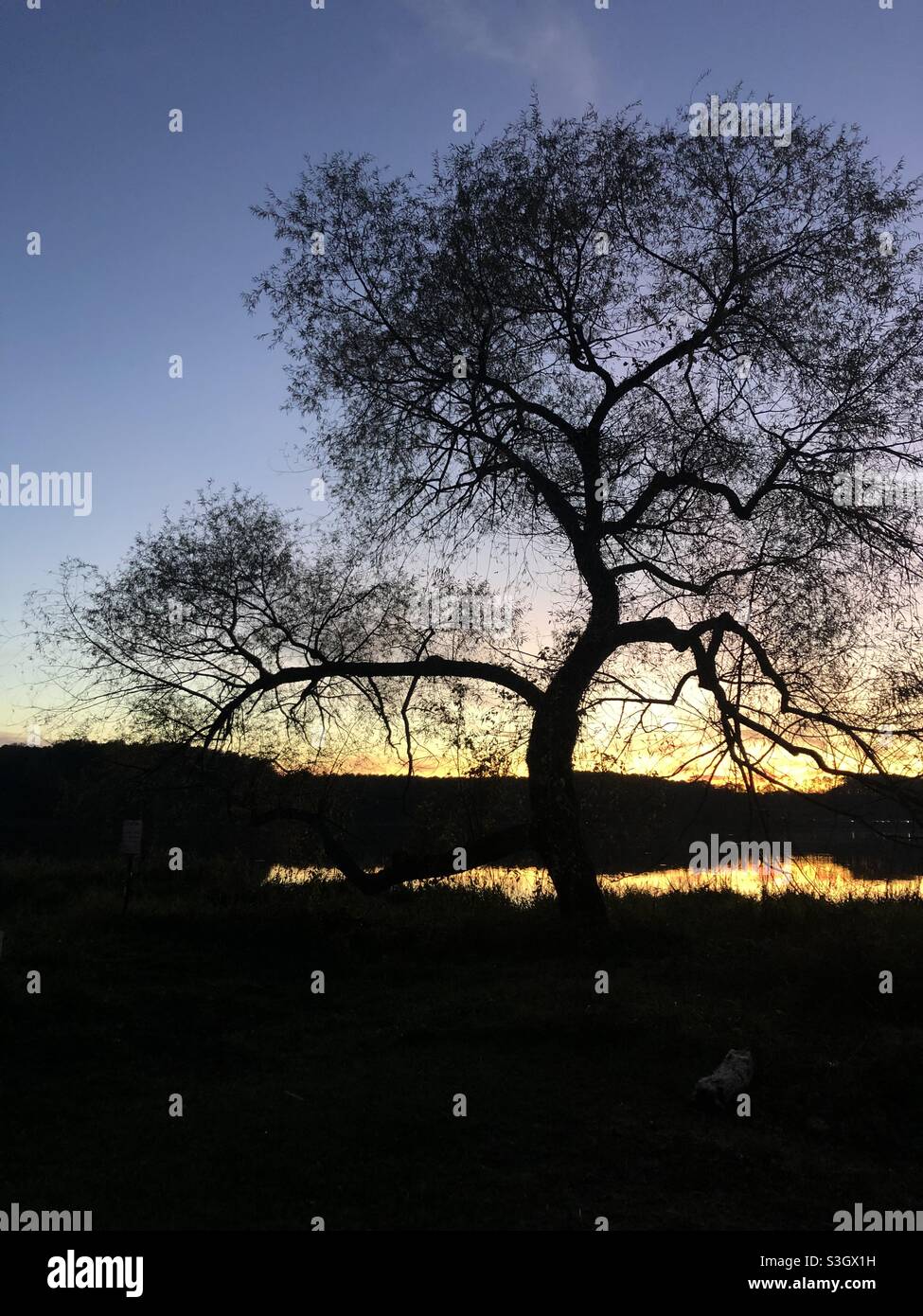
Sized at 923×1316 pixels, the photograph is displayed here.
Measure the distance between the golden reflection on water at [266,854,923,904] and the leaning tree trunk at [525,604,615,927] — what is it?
2.05 meters

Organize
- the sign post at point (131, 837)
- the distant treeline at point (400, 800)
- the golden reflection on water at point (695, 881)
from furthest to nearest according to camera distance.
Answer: the golden reflection on water at point (695, 881) → the sign post at point (131, 837) → the distant treeline at point (400, 800)

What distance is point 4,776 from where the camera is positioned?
204 ft

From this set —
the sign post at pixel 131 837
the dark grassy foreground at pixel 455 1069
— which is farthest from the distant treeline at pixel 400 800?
the dark grassy foreground at pixel 455 1069

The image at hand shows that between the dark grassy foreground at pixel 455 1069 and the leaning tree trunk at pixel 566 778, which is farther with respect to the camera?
the leaning tree trunk at pixel 566 778

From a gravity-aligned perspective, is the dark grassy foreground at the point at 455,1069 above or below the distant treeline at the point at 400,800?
below

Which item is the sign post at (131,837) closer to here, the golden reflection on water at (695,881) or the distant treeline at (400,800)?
the distant treeline at (400,800)

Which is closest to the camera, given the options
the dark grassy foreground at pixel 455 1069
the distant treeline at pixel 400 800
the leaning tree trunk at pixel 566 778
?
the dark grassy foreground at pixel 455 1069

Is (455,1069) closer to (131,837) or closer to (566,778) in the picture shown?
(566,778)

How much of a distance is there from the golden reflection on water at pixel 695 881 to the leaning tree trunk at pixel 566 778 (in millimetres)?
2050

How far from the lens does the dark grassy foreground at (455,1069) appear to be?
7016 mm

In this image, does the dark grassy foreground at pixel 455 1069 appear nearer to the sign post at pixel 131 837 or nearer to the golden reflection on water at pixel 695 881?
the sign post at pixel 131 837

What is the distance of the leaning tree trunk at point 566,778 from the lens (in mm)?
14500
